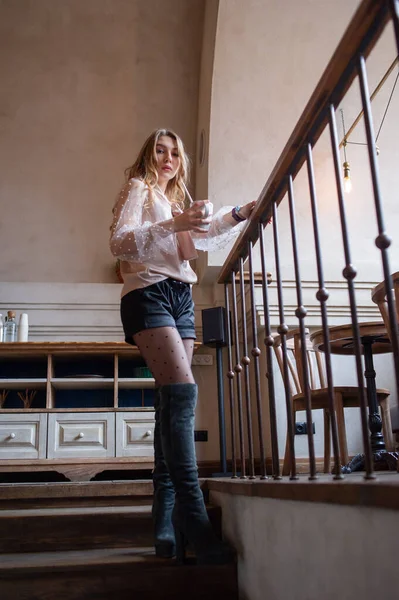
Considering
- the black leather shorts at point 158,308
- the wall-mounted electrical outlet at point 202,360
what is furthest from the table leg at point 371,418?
the wall-mounted electrical outlet at point 202,360

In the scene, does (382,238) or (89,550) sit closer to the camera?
(382,238)

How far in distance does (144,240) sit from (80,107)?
3.81 m

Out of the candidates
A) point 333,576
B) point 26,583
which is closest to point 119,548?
point 26,583

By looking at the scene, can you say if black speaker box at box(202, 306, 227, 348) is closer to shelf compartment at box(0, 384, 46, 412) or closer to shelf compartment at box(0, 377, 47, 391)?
shelf compartment at box(0, 377, 47, 391)

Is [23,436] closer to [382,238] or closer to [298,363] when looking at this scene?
[298,363]

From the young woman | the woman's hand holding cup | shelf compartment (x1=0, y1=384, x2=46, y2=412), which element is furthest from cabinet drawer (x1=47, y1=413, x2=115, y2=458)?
the woman's hand holding cup

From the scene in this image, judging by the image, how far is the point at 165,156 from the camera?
6.93 feet

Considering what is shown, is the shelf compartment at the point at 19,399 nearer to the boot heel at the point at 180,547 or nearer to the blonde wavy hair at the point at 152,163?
the blonde wavy hair at the point at 152,163

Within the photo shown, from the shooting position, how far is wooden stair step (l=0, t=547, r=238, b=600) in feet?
6.07

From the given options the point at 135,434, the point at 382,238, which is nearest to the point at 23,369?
the point at 135,434

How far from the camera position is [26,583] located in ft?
6.12

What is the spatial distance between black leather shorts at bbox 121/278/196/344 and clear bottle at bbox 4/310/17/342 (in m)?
2.83

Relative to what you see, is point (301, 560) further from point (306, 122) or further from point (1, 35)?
point (1, 35)

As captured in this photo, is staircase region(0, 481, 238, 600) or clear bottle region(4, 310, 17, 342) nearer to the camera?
staircase region(0, 481, 238, 600)
